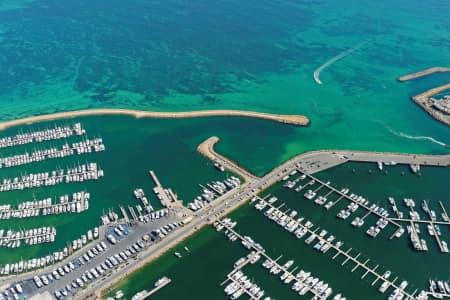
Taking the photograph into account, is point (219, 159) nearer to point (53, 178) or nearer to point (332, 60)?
point (53, 178)

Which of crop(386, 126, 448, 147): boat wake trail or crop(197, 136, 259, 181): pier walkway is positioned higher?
crop(386, 126, 448, 147): boat wake trail

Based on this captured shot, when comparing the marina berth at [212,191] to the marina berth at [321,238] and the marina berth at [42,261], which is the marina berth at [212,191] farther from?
the marina berth at [42,261]

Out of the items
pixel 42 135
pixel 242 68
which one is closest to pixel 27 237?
pixel 42 135

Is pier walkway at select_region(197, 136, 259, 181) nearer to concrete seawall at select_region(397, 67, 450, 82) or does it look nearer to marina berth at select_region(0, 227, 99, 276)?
marina berth at select_region(0, 227, 99, 276)

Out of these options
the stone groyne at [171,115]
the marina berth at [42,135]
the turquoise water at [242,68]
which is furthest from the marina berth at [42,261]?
the turquoise water at [242,68]

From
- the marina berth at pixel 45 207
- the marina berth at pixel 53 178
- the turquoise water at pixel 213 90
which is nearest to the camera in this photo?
the marina berth at pixel 45 207

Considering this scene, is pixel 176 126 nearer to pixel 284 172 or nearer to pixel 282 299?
pixel 284 172

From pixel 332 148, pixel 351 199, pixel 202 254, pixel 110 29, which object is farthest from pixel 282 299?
pixel 110 29

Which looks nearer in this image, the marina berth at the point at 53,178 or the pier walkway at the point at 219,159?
the marina berth at the point at 53,178

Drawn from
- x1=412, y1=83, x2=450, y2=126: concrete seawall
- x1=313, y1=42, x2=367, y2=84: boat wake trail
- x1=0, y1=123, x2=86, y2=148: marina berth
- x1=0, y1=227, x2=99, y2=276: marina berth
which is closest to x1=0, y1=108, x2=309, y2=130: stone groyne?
x1=0, y1=123, x2=86, y2=148: marina berth
